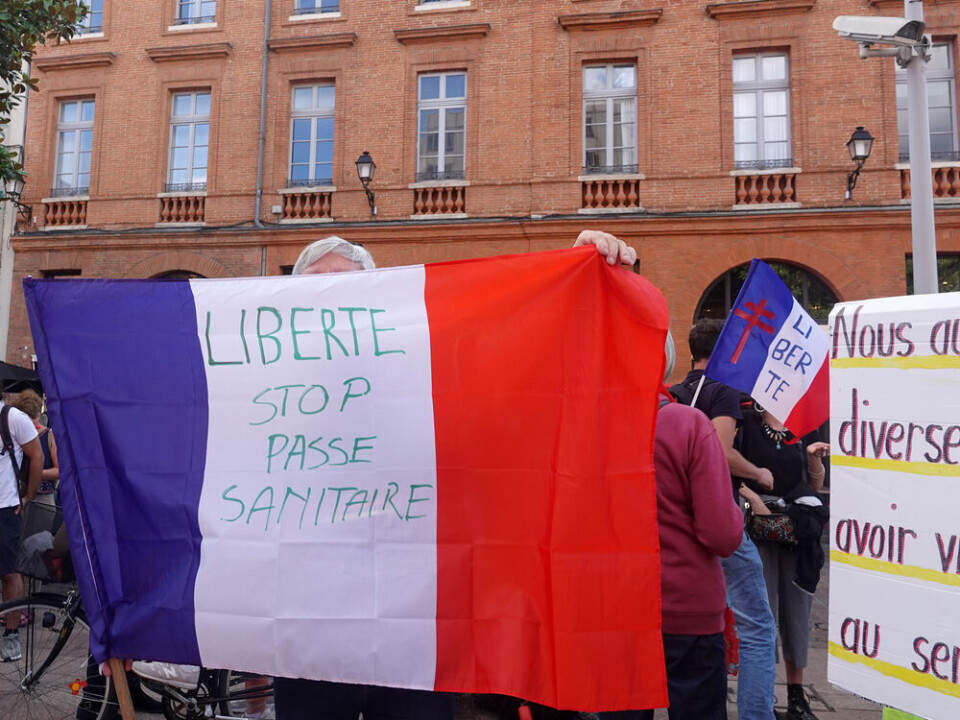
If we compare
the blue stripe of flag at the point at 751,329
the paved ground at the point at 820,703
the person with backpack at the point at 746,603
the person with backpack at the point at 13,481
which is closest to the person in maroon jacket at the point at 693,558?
the person with backpack at the point at 746,603

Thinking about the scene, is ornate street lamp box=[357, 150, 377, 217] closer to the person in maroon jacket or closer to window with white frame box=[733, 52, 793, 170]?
window with white frame box=[733, 52, 793, 170]

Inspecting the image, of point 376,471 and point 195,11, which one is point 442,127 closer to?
point 195,11

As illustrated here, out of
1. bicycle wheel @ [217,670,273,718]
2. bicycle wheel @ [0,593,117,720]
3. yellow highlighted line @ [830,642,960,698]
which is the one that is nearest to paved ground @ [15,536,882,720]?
bicycle wheel @ [0,593,117,720]

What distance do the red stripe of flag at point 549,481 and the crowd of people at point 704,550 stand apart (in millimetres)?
213

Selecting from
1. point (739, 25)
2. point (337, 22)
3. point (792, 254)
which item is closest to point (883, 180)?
point (792, 254)

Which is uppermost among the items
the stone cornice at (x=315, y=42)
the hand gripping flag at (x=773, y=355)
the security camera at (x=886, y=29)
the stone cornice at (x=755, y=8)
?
the stone cornice at (x=315, y=42)

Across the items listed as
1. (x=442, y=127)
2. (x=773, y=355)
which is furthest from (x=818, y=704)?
(x=442, y=127)

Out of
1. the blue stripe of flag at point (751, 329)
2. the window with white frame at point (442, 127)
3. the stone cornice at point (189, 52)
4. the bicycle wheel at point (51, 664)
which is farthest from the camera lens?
the stone cornice at point (189, 52)

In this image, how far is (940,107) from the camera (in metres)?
12.5

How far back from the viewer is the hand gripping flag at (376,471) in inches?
88.7

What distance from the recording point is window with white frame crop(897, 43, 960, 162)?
1233 cm

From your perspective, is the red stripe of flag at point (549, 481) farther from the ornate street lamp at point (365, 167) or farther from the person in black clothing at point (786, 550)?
the ornate street lamp at point (365, 167)

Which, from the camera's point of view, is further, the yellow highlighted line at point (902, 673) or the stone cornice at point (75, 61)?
the stone cornice at point (75, 61)

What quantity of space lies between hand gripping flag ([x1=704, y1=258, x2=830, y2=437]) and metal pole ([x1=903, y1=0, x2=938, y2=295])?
9.06 feet
